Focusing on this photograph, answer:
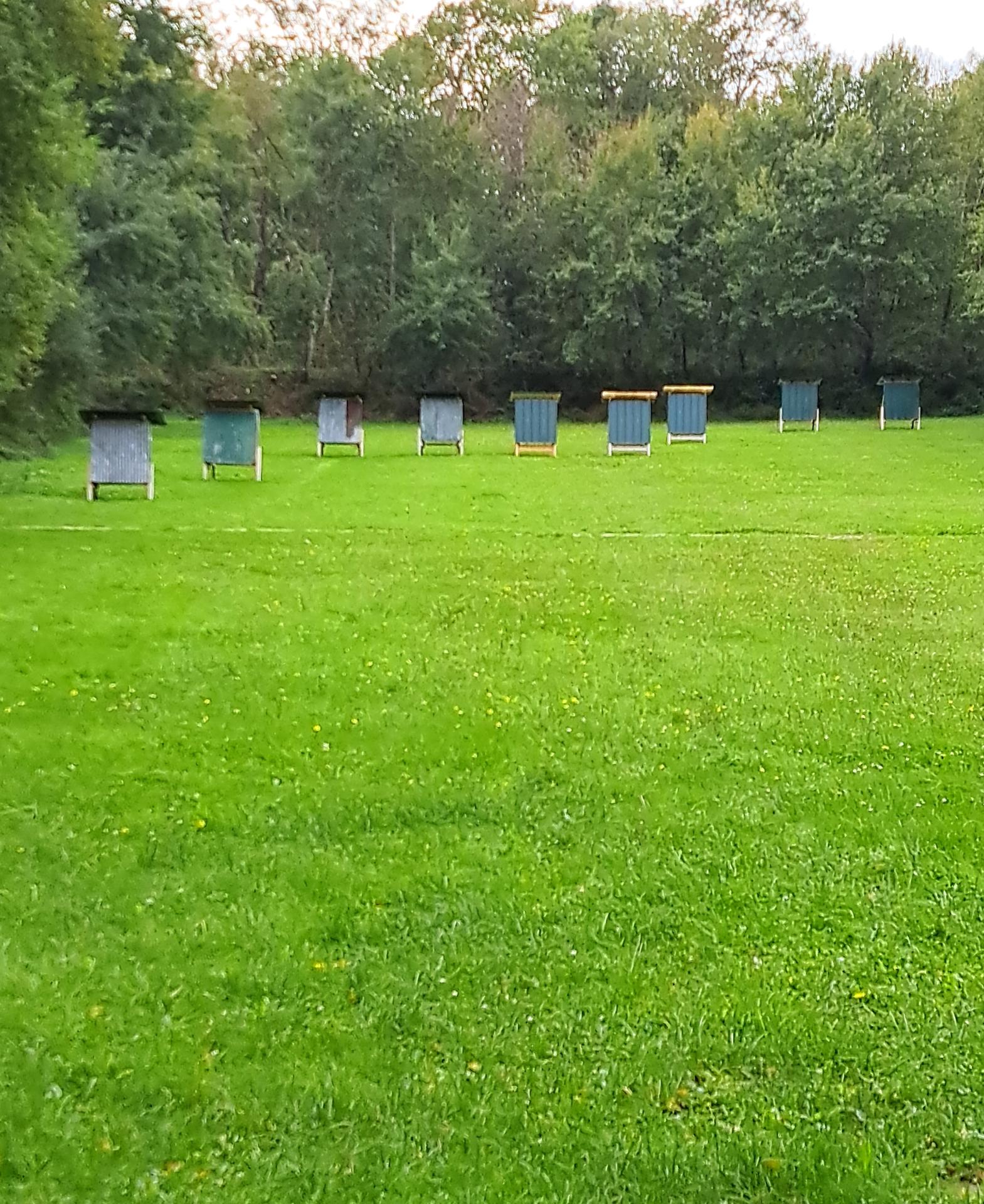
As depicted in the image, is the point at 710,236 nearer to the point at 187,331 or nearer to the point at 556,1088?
the point at 187,331

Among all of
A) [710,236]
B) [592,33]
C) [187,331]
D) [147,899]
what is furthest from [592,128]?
[147,899]

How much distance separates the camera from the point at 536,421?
21.1m

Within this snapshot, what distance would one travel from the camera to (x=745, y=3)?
135 ft

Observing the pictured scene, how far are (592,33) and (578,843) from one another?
39008mm

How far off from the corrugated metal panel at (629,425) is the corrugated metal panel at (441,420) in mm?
2477

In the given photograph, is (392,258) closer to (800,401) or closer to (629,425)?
(800,401)

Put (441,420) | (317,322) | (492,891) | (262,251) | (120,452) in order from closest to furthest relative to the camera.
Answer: (492,891) → (120,452) → (441,420) → (317,322) → (262,251)

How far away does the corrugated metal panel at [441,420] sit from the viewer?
69.4ft

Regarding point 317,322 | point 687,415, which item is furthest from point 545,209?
point 687,415

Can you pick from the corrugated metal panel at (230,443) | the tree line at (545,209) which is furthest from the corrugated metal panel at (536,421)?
the tree line at (545,209)

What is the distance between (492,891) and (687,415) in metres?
19.7

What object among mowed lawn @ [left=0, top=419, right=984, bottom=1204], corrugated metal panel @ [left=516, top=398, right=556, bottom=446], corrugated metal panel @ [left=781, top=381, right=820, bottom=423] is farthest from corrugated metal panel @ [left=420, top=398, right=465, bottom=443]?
mowed lawn @ [left=0, top=419, right=984, bottom=1204]

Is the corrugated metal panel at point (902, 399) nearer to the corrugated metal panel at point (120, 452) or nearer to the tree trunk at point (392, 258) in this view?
the tree trunk at point (392, 258)

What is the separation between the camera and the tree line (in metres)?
32.2
